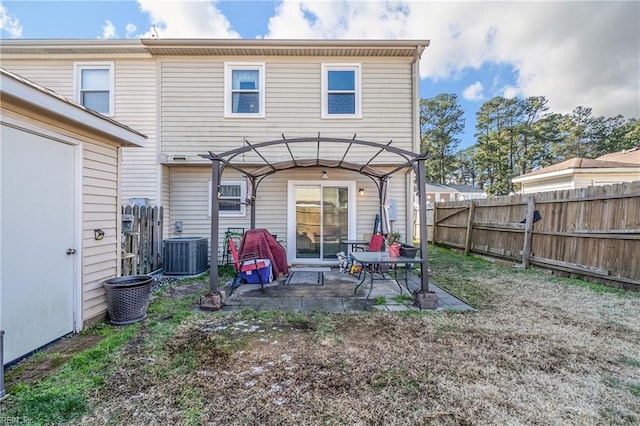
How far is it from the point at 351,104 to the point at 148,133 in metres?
5.12

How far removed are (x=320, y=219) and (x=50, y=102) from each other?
5.41m

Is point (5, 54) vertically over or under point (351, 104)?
over

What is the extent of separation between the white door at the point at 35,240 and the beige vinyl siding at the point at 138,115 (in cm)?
398

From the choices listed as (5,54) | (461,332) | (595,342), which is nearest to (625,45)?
(595,342)

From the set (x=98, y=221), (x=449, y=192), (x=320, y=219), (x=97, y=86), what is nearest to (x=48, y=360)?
(x=98, y=221)

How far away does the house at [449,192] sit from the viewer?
27453 mm

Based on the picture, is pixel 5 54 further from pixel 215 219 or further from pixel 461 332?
pixel 461 332

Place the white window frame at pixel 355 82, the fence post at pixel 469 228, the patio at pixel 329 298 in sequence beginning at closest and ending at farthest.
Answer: the patio at pixel 329 298 < the white window frame at pixel 355 82 < the fence post at pixel 469 228

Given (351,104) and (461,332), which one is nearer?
(461,332)

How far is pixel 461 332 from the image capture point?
3414 millimetres

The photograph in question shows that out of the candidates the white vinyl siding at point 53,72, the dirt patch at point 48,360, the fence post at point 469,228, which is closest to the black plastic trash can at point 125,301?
the dirt patch at point 48,360

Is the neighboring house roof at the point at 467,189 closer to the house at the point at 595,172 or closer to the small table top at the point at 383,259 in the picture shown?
the house at the point at 595,172

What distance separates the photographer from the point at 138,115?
7137mm

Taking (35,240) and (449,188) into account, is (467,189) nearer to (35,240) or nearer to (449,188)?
(449,188)
